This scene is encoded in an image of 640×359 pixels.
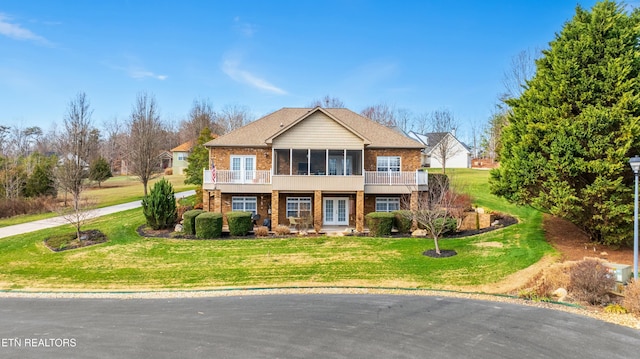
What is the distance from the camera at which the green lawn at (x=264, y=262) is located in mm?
12992

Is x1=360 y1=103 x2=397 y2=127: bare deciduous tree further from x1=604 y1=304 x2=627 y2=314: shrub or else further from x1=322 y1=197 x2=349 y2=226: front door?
x1=604 y1=304 x2=627 y2=314: shrub

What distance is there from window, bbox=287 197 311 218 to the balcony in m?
1.92

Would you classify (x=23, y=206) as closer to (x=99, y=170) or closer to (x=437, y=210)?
(x=99, y=170)

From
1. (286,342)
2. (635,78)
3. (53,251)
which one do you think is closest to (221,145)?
(53,251)

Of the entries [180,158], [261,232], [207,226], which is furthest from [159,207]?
[180,158]

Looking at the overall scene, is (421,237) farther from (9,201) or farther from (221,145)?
(9,201)

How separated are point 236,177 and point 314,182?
487 centimetres

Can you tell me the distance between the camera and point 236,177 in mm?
22156

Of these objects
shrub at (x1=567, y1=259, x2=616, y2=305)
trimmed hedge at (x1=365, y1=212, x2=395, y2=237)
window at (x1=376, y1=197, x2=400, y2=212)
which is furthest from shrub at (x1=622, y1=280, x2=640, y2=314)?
window at (x1=376, y1=197, x2=400, y2=212)

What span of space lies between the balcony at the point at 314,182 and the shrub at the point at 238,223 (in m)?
2.36

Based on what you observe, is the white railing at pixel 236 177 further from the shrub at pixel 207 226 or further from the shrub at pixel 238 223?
the shrub at pixel 207 226

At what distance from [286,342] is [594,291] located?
29.0 ft

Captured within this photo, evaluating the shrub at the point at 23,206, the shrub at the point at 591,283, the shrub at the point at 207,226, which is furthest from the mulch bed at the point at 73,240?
the shrub at the point at 591,283

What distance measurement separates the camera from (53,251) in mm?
16875
